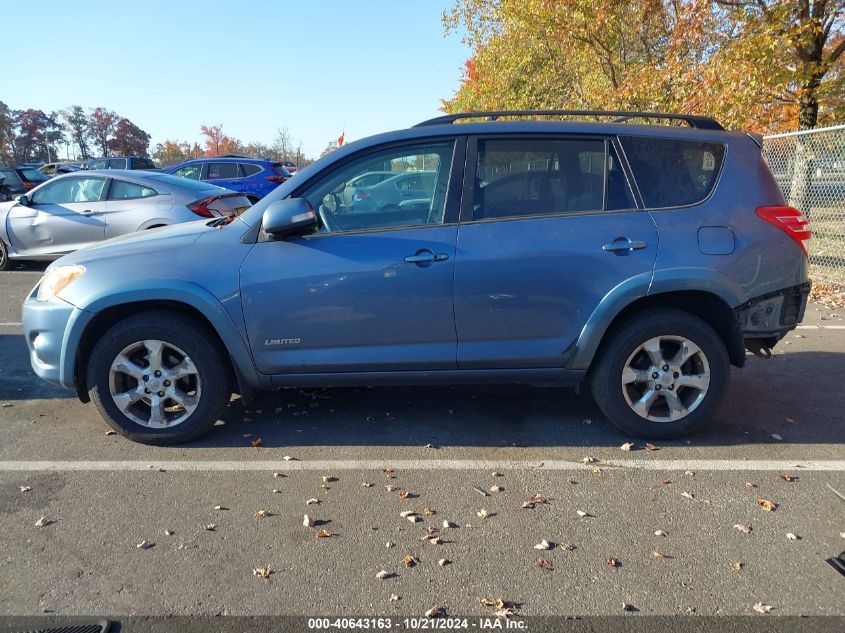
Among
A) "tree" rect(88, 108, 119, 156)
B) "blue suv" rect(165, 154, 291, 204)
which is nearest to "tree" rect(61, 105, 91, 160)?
"tree" rect(88, 108, 119, 156)

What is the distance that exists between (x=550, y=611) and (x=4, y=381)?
188 inches

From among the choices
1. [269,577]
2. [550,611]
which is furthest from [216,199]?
[550,611]

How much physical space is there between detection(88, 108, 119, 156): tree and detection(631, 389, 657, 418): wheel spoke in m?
72.5

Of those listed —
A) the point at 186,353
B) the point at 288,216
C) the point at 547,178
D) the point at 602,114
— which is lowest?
the point at 186,353

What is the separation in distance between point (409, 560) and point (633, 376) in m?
1.93

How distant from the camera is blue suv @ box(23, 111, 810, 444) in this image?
384cm

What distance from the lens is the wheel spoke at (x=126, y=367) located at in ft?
12.9

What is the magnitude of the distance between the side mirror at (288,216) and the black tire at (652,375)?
1.98 meters

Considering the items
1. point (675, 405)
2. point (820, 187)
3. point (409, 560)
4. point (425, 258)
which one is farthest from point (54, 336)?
point (820, 187)

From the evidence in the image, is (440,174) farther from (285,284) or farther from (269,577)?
(269,577)

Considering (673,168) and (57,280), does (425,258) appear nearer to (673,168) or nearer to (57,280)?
(673,168)

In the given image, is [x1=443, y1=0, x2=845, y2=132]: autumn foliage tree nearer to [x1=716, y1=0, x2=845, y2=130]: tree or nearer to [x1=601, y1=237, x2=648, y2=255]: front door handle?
[x1=716, y1=0, x2=845, y2=130]: tree

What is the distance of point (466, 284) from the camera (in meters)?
3.84

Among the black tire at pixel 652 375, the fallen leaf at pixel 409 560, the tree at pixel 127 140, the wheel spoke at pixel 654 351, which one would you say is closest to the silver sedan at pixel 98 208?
the black tire at pixel 652 375
